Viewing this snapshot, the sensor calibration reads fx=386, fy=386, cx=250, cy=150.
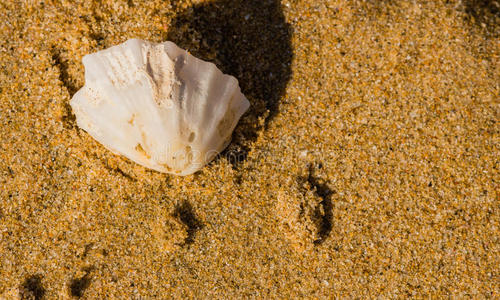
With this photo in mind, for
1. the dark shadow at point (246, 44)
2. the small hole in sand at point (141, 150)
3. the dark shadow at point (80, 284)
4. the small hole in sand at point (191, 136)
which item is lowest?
the dark shadow at point (80, 284)

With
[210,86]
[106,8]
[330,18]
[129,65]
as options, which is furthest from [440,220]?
[106,8]

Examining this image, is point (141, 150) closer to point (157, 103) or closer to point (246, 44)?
point (157, 103)

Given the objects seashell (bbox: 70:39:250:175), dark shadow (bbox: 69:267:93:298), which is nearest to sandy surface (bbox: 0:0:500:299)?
dark shadow (bbox: 69:267:93:298)

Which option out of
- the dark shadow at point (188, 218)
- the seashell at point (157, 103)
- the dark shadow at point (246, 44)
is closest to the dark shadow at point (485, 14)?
the dark shadow at point (246, 44)

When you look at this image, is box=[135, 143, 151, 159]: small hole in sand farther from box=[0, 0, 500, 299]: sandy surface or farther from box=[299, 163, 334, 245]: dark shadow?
box=[299, 163, 334, 245]: dark shadow

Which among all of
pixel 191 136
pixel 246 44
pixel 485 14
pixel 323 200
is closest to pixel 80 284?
pixel 191 136

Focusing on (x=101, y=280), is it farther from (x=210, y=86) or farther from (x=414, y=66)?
(x=414, y=66)

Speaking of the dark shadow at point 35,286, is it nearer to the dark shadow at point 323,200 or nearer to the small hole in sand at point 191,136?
the small hole in sand at point 191,136
